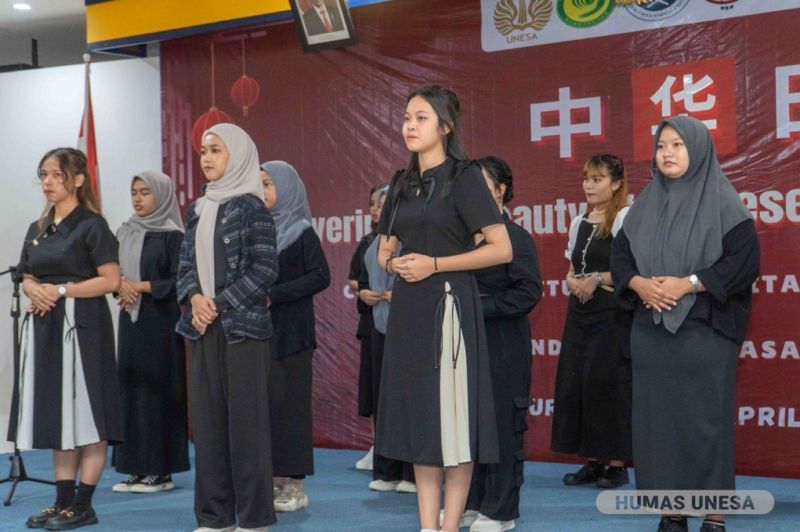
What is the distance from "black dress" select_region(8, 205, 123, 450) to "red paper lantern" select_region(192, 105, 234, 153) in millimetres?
2698

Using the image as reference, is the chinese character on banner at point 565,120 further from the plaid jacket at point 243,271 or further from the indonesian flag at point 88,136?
the indonesian flag at point 88,136

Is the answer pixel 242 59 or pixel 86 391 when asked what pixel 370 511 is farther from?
pixel 242 59

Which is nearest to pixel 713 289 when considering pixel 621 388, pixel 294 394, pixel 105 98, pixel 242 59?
pixel 621 388

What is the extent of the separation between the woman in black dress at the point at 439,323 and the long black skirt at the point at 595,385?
1.70 m

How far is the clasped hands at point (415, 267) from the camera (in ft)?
9.87

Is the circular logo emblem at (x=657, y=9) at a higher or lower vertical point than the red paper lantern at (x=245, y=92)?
higher

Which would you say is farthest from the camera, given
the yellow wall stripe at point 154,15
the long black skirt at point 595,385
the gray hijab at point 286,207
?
the yellow wall stripe at point 154,15

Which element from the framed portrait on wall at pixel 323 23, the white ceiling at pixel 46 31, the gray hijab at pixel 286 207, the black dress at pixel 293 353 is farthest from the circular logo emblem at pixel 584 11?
the white ceiling at pixel 46 31

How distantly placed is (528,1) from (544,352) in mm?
1958

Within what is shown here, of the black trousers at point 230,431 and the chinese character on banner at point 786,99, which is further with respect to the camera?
the chinese character on banner at point 786,99

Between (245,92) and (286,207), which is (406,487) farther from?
(245,92)

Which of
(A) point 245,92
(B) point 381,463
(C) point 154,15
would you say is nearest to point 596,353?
(B) point 381,463

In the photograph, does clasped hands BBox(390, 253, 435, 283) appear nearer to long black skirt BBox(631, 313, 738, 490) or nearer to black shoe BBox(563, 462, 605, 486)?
long black skirt BBox(631, 313, 738, 490)

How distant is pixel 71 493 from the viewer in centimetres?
399
